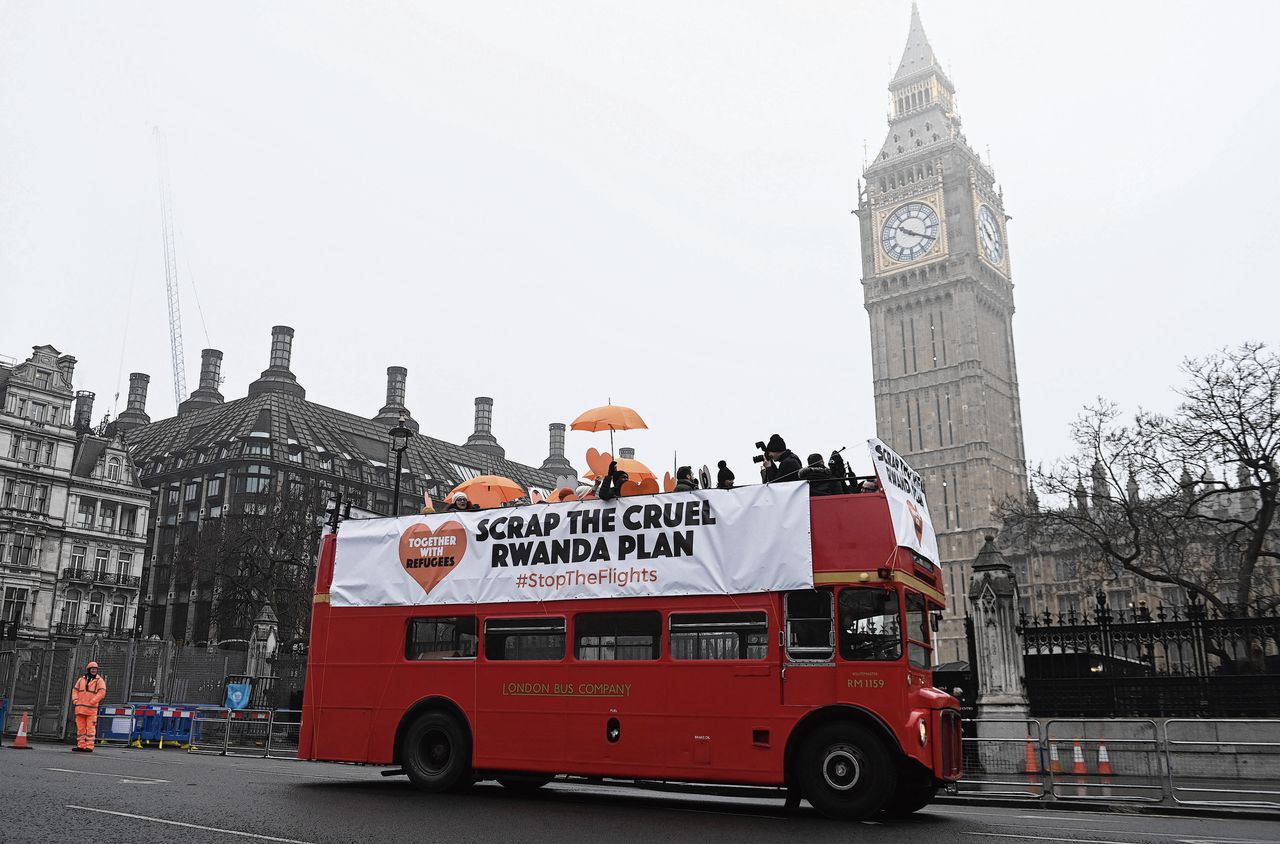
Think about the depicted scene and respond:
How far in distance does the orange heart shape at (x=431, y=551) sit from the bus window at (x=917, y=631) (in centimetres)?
592

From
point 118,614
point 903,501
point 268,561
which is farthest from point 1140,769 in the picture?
point 118,614

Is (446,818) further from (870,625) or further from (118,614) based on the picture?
(118,614)

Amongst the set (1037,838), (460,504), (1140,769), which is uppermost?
(460,504)

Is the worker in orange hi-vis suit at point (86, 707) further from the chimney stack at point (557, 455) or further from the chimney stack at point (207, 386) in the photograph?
the chimney stack at point (557, 455)

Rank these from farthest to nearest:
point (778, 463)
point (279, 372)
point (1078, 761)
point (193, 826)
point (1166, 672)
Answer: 1. point (279, 372)
2. point (1166, 672)
3. point (1078, 761)
4. point (778, 463)
5. point (193, 826)

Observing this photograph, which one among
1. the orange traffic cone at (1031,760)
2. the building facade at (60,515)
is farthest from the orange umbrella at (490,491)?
the building facade at (60,515)

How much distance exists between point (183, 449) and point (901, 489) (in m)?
75.0

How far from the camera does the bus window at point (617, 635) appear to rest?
12070 mm

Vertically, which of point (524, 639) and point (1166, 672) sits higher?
point (524, 639)

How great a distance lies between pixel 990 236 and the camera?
91.2 metres

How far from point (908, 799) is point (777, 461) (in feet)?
13.8

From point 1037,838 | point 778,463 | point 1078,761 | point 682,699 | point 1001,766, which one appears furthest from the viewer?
point 1078,761

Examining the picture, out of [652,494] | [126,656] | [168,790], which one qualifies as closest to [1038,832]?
[652,494]

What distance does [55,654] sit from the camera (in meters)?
25.7
